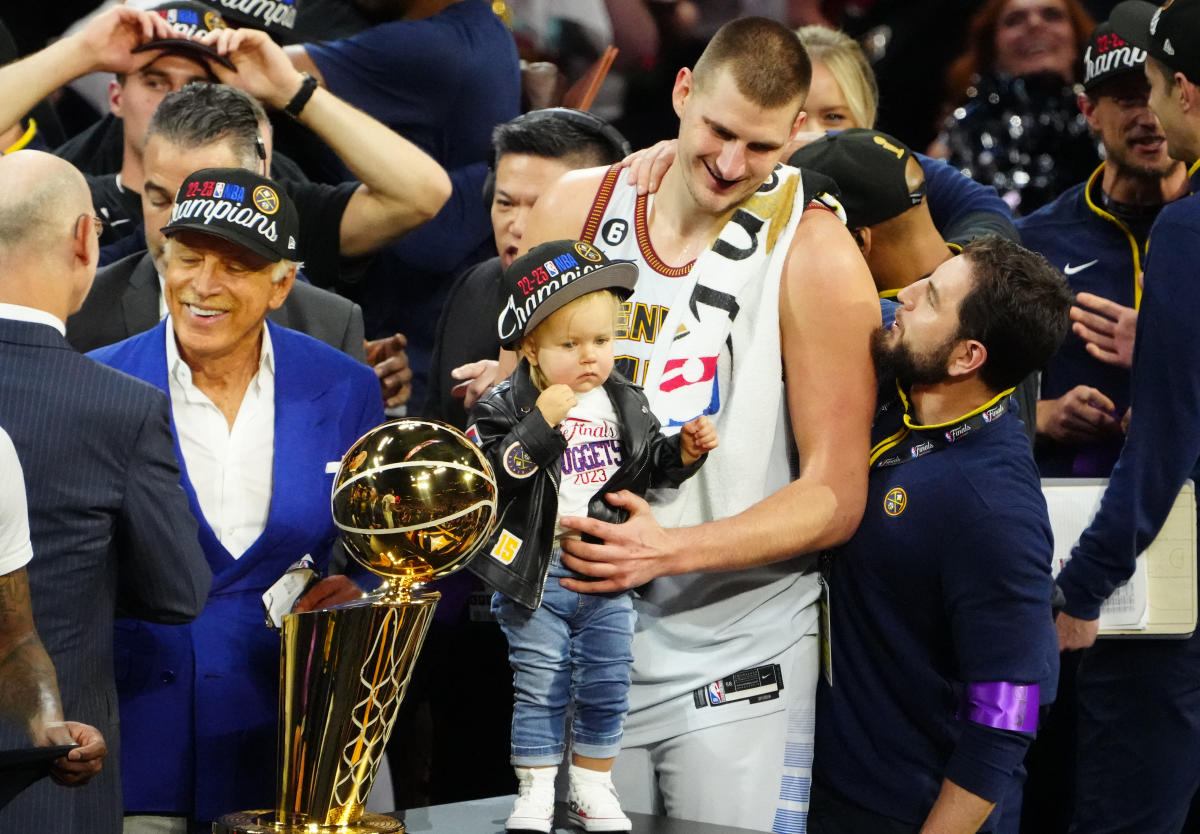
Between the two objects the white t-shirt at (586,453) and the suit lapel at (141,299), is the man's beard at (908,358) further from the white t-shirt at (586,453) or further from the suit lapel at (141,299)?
the suit lapel at (141,299)

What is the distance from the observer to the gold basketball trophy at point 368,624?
1.77 metres

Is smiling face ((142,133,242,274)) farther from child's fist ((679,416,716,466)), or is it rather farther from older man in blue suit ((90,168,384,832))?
child's fist ((679,416,716,466))

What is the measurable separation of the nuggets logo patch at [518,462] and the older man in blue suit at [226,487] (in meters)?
0.48

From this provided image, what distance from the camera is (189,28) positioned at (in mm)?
3512

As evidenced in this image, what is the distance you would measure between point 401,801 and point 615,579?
5.83 feet

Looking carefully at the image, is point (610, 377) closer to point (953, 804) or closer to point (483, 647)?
point (953, 804)

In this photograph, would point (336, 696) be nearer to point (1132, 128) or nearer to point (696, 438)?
point (696, 438)

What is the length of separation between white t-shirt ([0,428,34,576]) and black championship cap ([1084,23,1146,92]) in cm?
290

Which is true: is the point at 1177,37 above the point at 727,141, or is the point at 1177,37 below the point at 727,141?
above

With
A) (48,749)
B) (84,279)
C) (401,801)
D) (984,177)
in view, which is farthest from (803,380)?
(984,177)

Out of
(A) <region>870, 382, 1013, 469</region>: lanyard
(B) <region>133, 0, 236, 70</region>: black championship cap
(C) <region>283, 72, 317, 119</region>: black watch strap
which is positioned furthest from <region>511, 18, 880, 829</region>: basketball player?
(B) <region>133, 0, 236, 70</region>: black championship cap

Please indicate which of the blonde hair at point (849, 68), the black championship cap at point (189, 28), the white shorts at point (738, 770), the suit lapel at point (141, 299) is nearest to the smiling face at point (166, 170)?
the suit lapel at point (141, 299)

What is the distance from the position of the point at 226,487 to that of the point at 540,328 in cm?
66

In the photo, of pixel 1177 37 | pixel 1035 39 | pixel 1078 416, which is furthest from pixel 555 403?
pixel 1035 39
